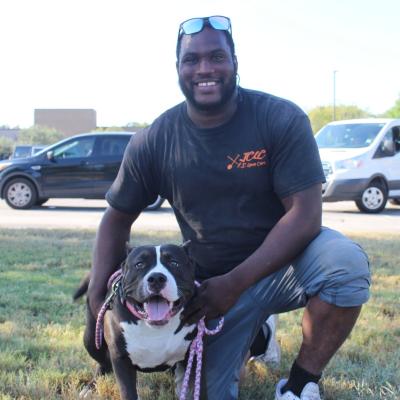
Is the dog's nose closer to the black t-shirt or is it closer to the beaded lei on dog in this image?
the beaded lei on dog

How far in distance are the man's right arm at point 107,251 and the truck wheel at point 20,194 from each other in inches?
380

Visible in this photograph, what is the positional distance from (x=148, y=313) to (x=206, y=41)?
1.34 m

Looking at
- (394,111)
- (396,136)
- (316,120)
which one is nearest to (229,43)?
(396,136)

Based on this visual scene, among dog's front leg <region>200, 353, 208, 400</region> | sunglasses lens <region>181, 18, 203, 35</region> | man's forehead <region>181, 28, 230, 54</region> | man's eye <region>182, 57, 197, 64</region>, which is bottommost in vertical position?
dog's front leg <region>200, 353, 208, 400</region>

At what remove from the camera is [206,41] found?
9.76ft

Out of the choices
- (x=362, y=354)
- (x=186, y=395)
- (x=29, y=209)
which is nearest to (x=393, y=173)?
(x=29, y=209)

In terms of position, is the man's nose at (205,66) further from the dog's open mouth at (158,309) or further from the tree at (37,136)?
the tree at (37,136)

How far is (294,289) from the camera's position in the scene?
2.96 m

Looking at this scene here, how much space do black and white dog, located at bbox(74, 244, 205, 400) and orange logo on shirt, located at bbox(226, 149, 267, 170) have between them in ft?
1.76

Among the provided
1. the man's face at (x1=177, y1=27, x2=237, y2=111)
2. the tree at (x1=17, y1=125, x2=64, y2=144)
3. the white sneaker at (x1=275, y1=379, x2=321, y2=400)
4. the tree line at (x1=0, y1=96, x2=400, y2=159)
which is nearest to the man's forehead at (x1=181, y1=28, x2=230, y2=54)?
the man's face at (x1=177, y1=27, x2=237, y2=111)

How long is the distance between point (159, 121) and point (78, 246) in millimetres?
3768

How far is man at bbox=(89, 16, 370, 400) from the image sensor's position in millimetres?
2785

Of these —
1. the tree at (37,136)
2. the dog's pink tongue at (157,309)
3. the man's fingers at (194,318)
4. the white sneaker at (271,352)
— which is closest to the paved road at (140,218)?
the white sneaker at (271,352)

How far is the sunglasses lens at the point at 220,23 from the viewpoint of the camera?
2986 millimetres
